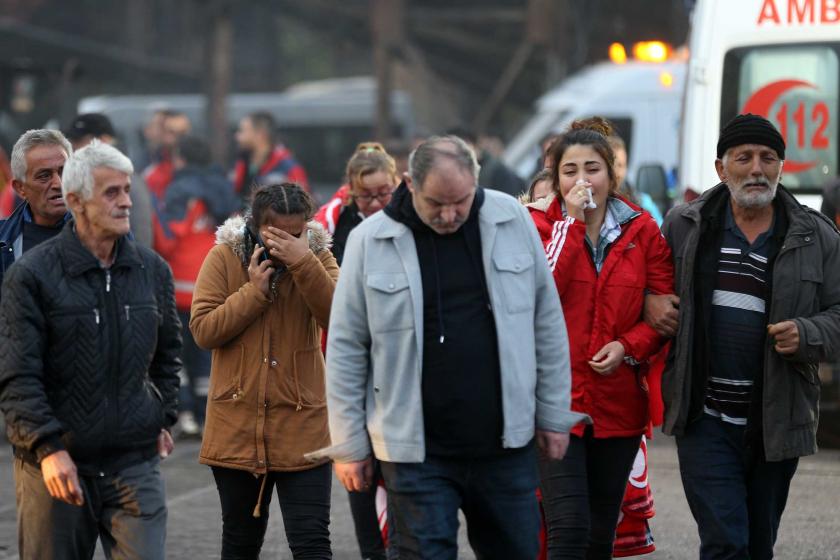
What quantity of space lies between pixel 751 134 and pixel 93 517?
2.55 m

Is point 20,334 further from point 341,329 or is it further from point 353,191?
point 353,191

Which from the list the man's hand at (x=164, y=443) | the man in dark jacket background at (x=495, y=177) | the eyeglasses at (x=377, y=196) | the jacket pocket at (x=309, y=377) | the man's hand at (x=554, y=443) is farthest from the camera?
the man in dark jacket background at (x=495, y=177)

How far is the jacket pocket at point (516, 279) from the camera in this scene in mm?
5113

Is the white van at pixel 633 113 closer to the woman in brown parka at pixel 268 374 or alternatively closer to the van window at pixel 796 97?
the van window at pixel 796 97

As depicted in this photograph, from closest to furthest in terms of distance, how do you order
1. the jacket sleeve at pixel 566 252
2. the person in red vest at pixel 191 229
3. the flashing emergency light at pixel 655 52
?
the jacket sleeve at pixel 566 252
the person in red vest at pixel 191 229
the flashing emergency light at pixel 655 52

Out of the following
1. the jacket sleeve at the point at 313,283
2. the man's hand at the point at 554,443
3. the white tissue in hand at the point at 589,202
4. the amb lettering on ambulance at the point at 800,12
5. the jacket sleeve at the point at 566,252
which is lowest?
the man's hand at the point at 554,443

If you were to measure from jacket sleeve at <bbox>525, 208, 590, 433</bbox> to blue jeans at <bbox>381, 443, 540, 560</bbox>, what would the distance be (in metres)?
0.12

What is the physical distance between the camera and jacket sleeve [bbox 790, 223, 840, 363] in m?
5.63

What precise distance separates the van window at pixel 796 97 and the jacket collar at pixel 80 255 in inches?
233

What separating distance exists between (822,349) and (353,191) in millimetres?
2602

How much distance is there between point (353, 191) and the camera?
7.56m

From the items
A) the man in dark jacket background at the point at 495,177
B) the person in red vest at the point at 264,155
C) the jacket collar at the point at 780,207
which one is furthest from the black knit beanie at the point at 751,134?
the person in red vest at the point at 264,155

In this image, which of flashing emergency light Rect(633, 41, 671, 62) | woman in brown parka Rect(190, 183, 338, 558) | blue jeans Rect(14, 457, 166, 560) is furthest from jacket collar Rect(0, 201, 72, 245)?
flashing emergency light Rect(633, 41, 671, 62)

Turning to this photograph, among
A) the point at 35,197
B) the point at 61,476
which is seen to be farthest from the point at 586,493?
the point at 35,197
